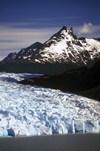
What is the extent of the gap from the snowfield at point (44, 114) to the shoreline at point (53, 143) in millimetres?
936

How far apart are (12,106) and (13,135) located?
4523 millimetres

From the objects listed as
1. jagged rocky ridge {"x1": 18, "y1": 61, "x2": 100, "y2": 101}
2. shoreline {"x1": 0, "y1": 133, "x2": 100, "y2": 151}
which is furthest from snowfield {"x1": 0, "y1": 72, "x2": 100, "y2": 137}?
jagged rocky ridge {"x1": 18, "y1": 61, "x2": 100, "y2": 101}

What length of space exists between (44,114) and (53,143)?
16.4 feet

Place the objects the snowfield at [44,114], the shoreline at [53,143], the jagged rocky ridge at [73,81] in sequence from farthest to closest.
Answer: the jagged rocky ridge at [73,81] → the snowfield at [44,114] → the shoreline at [53,143]

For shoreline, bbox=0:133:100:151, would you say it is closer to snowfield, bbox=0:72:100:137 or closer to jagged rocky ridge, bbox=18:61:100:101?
snowfield, bbox=0:72:100:137

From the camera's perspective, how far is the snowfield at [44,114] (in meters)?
24.8

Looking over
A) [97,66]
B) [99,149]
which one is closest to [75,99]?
[99,149]

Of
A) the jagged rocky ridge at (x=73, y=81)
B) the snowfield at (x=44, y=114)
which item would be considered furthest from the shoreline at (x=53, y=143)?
the jagged rocky ridge at (x=73, y=81)

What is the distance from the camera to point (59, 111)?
28172mm

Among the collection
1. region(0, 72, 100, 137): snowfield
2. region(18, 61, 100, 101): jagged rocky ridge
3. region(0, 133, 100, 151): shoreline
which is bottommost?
region(0, 133, 100, 151): shoreline

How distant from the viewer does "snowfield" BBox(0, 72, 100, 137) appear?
976 inches

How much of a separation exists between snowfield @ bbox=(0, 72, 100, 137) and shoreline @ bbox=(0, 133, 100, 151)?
0.94 metres

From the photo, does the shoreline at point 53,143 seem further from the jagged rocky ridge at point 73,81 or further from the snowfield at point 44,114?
the jagged rocky ridge at point 73,81

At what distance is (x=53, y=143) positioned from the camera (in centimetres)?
2245
